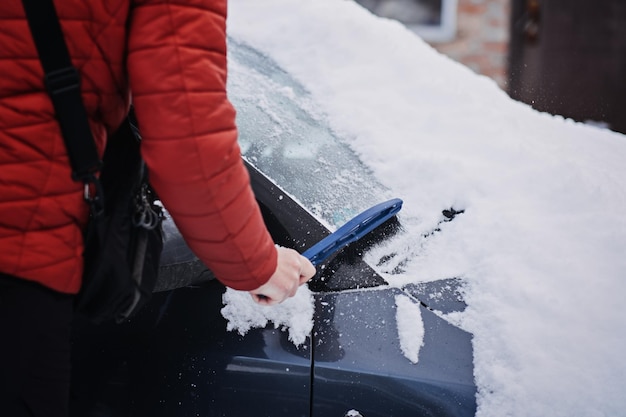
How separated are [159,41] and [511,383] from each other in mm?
912

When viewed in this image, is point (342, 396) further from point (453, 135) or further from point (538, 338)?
point (453, 135)

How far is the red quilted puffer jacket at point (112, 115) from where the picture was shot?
0.83 m

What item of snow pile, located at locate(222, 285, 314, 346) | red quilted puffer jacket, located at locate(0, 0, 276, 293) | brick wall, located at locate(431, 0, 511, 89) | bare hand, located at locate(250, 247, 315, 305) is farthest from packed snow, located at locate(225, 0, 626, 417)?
brick wall, located at locate(431, 0, 511, 89)

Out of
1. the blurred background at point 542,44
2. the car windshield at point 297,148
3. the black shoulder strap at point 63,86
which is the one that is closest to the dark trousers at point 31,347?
the black shoulder strap at point 63,86

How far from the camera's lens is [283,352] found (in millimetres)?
1227

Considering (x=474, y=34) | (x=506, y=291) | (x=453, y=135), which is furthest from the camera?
(x=474, y=34)

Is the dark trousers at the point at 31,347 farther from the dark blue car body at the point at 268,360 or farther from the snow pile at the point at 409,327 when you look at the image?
the snow pile at the point at 409,327

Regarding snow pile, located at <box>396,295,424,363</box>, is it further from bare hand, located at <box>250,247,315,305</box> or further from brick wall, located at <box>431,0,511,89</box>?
brick wall, located at <box>431,0,511,89</box>

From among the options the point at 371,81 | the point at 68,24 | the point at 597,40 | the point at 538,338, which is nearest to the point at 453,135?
the point at 371,81

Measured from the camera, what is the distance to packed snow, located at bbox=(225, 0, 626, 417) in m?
1.21

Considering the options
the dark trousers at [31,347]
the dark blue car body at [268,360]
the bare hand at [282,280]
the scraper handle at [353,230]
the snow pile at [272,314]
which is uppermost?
the dark trousers at [31,347]

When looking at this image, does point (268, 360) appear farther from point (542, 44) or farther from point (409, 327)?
point (542, 44)

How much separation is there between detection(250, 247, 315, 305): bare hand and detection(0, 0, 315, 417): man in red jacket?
0.16 metres

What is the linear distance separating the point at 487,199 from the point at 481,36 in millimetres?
4423
